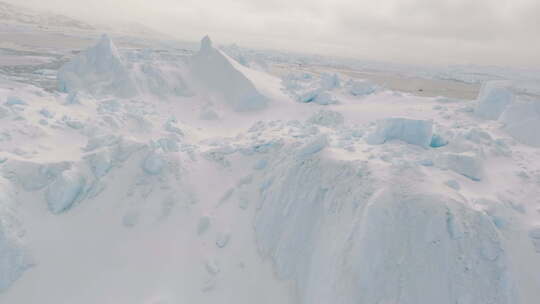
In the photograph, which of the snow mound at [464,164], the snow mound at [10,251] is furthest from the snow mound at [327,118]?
the snow mound at [10,251]

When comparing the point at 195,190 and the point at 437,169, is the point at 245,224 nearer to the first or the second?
the point at 195,190

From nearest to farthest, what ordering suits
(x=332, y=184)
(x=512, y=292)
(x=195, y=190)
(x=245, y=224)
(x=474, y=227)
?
(x=512, y=292), (x=474, y=227), (x=332, y=184), (x=245, y=224), (x=195, y=190)

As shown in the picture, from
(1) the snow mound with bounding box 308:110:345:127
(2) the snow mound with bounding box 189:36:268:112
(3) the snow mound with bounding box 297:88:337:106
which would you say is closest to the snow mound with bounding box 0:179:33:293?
(1) the snow mound with bounding box 308:110:345:127

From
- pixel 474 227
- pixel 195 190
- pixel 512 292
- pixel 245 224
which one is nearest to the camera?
pixel 512 292

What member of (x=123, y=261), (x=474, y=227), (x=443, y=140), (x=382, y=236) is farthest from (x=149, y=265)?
(x=443, y=140)

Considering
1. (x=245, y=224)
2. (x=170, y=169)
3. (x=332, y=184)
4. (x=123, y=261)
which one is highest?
(x=332, y=184)

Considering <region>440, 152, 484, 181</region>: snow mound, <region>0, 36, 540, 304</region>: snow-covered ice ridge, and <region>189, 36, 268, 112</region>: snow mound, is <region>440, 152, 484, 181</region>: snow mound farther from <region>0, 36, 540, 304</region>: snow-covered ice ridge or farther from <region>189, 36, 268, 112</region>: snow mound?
<region>189, 36, 268, 112</region>: snow mound
